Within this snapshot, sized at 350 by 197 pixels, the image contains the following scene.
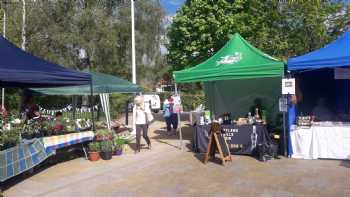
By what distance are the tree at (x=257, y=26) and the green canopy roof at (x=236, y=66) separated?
27.6 ft

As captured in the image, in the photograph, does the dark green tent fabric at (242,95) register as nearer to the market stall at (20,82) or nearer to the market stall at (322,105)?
the market stall at (322,105)

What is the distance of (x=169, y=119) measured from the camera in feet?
52.7

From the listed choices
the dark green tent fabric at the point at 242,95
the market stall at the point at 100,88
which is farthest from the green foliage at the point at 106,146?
the dark green tent fabric at the point at 242,95

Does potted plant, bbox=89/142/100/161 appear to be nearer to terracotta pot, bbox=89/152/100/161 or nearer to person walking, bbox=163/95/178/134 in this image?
terracotta pot, bbox=89/152/100/161

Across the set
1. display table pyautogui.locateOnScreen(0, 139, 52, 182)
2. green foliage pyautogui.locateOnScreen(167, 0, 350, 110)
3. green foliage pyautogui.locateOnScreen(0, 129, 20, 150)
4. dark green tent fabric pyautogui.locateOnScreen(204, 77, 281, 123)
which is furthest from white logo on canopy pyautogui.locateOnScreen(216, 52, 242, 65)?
green foliage pyautogui.locateOnScreen(167, 0, 350, 110)

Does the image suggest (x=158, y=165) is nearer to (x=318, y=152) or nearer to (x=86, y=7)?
(x=318, y=152)

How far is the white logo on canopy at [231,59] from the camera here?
10.3 m

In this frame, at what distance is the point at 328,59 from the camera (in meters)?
8.74

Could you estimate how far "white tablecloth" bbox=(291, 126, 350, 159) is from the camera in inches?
349

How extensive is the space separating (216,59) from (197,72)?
2.11ft

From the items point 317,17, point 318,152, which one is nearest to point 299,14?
point 317,17

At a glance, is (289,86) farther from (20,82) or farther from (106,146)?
(20,82)

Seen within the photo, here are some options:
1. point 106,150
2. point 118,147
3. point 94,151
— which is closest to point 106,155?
point 106,150

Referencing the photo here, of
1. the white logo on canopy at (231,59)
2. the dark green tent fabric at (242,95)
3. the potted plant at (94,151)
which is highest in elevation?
the white logo on canopy at (231,59)
